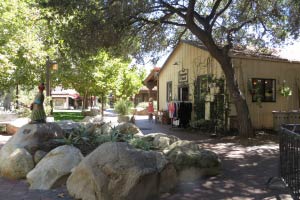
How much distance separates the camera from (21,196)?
6047 mm

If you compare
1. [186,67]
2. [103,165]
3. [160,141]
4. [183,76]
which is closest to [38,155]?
[103,165]

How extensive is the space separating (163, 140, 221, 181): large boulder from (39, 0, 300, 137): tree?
5.56 metres

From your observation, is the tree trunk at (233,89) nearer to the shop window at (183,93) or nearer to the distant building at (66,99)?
the shop window at (183,93)

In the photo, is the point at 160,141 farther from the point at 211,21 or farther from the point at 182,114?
the point at 182,114

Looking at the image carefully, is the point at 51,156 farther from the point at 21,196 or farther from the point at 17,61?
the point at 17,61

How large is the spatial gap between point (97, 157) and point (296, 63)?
1414 centimetres

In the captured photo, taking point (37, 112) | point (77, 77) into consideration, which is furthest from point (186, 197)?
point (77, 77)

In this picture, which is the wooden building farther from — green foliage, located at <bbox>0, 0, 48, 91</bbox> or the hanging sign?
green foliage, located at <bbox>0, 0, 48, 91</bbox>

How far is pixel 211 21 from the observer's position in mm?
14453

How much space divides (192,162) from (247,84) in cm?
973

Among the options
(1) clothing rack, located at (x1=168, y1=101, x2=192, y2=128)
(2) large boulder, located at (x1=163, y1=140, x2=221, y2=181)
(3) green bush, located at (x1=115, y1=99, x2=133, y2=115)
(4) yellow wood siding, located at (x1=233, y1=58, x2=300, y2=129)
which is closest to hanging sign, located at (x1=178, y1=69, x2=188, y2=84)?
(1) clothing rack, located at (x1=168, y1=101, x2=192, y2=128)

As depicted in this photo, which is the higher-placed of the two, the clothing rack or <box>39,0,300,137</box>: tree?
<box>39,0,300,137</box>: tree

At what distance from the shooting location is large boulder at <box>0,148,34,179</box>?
24.1 feet

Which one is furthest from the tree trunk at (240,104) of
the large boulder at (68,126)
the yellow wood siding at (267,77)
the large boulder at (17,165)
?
the large boulder at (17,165)
